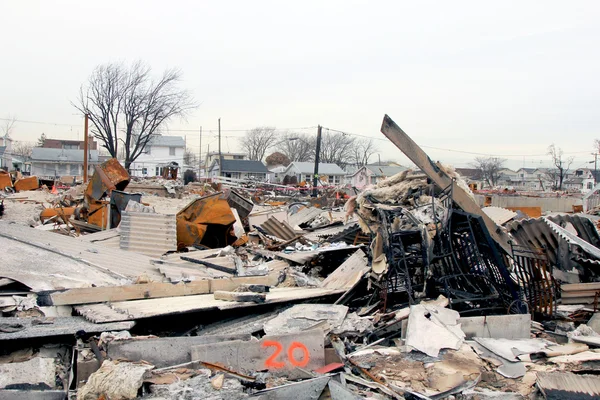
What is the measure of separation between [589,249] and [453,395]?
3.51 m

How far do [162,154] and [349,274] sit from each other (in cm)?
6179

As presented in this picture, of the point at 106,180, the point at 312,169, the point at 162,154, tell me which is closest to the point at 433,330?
the point at 106,180

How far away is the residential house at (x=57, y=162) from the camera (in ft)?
186

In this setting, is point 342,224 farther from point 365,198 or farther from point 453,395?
point 453,395

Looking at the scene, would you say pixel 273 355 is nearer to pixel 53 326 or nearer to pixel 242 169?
pixel 53 326

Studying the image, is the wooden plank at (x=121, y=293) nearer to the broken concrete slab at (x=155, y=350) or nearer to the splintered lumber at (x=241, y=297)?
the splintered lumber at (x=241, y=297)

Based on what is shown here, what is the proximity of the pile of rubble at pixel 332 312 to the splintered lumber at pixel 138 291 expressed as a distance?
0.01m

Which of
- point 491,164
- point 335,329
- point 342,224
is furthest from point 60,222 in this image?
point 491,164

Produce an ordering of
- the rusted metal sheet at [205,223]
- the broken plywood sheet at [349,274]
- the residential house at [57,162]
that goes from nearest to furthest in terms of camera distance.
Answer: the broken plywood sheet at [349,274]
the rusted metal sheet at [205,223]
the residential house at [57,162]

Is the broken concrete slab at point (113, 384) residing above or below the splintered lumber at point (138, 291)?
below

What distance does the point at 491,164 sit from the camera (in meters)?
77.4

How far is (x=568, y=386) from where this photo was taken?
12.3ft

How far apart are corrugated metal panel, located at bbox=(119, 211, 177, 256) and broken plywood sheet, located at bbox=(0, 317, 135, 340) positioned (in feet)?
12.3

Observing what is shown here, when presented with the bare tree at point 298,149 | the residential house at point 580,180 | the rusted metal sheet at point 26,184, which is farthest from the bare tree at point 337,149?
the rusted metal sheet at point 26,184
